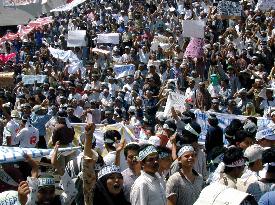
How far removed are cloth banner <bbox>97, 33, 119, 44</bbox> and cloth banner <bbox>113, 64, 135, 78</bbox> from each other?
3.22 metres

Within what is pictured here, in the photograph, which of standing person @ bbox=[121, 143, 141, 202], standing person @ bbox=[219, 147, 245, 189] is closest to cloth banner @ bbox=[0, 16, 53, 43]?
standing person @ bbox=[121, 143, 141, 202]

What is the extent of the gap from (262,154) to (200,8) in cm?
1672

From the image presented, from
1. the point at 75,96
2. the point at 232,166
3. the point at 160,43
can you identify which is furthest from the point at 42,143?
the point at 160,43

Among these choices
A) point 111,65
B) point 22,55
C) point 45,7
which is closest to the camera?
point 111,65

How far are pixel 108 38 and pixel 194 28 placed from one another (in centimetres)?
453

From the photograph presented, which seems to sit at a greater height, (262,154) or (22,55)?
(262,154)

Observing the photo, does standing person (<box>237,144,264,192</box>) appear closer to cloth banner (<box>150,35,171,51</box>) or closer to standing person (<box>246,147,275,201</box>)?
standing person (<box>246,147,275,201</box>)

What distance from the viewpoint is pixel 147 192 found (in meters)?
6.87

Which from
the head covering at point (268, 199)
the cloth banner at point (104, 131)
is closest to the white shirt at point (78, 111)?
the cloth banner at point (104, 131)

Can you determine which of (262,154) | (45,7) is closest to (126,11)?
(45,7)

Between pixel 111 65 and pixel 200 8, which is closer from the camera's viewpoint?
pixel 111 65

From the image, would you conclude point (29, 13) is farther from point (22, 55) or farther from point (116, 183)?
point (116, 183)

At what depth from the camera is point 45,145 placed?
13.9 meters

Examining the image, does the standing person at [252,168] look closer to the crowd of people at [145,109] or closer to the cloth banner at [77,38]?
the crowd of people at [145,109]
